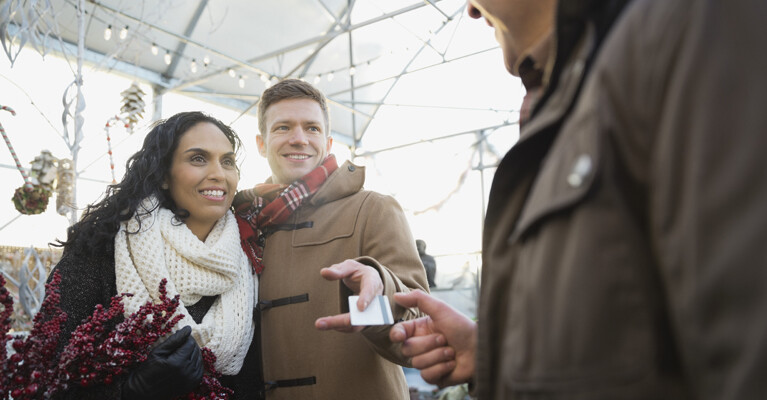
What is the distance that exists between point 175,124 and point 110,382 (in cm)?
99

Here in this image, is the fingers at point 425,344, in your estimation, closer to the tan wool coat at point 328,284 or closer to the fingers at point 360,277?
the fingers at point 360,277

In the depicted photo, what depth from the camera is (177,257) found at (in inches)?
70.3

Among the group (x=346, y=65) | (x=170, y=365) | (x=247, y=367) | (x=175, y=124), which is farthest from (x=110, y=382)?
(x=346, y=65)

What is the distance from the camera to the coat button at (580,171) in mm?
564

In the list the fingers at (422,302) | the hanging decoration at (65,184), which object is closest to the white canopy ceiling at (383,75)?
the hanging decoration at (65,184)

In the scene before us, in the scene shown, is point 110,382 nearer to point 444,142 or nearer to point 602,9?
point 602,9

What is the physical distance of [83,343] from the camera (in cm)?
125

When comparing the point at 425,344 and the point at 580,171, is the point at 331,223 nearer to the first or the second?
the point at 425,344

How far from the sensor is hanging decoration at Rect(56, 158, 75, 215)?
226cm

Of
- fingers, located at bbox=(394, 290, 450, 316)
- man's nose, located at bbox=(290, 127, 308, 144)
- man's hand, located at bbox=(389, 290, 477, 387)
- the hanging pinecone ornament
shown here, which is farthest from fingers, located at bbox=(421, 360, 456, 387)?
the hanging pinecone ornament

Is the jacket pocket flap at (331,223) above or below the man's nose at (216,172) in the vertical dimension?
below

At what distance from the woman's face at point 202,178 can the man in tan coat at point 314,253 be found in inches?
6.1

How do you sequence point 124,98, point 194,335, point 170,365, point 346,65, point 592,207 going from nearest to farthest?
point 592,207
point 170,365
point 194,335
point 124,98
point 346,65

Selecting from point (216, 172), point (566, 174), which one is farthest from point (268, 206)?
point (566, 174)
